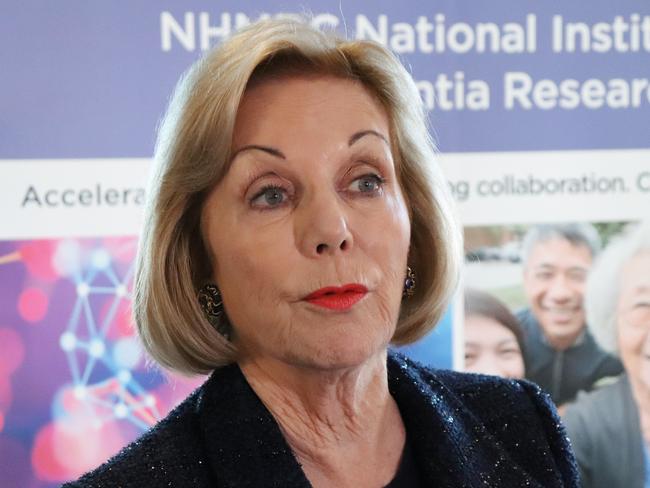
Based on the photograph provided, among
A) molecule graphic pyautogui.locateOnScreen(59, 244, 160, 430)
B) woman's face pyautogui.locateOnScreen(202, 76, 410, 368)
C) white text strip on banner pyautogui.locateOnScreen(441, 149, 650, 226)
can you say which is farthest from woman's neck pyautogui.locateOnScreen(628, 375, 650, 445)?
Answer: woman's face pyautogui.locateOnScreen(202, 76, 410, 368)

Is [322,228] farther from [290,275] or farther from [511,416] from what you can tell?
[511,416]

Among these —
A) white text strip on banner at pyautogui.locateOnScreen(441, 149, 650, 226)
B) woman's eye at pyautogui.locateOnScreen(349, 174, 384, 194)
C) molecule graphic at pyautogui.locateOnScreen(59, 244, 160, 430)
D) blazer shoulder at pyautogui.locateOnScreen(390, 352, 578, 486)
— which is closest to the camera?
woman's eye at pyautogui.locateOnScreen(349, 174, 384, 194)

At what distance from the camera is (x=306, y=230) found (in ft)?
5.31

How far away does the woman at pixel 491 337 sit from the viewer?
295 centimetres

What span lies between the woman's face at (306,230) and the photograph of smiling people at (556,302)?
1.31 m

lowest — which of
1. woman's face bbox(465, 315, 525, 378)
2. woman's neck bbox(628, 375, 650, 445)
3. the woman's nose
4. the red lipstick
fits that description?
woman's neck bbox(628, 375, 650, 445)

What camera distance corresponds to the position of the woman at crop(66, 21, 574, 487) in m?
1.63

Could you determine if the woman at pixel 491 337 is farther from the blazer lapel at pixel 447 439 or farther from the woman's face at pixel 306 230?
the woman's face at pixel 306 230

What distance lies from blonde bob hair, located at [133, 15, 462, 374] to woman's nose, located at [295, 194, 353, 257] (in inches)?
6.0

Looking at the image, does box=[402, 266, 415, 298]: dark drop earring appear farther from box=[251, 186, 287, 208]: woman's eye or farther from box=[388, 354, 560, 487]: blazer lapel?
box=[251, 186, 287, 208]: woman's eye

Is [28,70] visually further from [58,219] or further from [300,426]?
[300,426]

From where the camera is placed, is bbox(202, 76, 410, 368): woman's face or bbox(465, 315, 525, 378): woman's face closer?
bbox(202, 76, 410, 368): woman's face

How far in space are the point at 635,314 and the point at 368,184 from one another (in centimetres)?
153

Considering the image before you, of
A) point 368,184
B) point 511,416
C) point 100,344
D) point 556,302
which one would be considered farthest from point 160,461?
point 556,302
